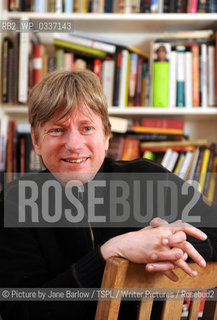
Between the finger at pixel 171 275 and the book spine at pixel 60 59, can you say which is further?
the book spine at pixel 60 59

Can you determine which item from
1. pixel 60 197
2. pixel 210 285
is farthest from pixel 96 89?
pixel 210 285

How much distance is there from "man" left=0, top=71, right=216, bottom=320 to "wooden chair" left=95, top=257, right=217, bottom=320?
0.25 ft

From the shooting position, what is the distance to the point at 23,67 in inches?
77.7

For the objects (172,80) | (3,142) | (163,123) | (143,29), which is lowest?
(3,142)

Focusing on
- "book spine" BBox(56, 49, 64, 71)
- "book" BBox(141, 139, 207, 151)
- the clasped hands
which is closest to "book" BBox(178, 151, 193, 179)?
"book" BBox(141, 139, 207, 151)

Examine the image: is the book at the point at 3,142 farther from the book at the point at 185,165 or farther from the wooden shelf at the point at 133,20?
the book at the point at 185,165

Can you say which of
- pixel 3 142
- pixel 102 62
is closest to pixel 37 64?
pixel 102 62

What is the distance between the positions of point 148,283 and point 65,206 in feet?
1.67

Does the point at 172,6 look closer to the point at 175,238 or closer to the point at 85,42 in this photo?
the point at 85,42

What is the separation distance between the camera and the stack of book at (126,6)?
6.68ft

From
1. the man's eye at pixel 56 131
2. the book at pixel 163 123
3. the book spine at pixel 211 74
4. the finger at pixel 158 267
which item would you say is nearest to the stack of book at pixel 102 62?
the book at pixel 163 123

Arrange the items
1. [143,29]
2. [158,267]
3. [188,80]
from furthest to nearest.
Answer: [143,29] < [188,80] < [158,267]

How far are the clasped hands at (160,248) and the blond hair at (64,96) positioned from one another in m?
0.40

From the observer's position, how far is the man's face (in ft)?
3.49
